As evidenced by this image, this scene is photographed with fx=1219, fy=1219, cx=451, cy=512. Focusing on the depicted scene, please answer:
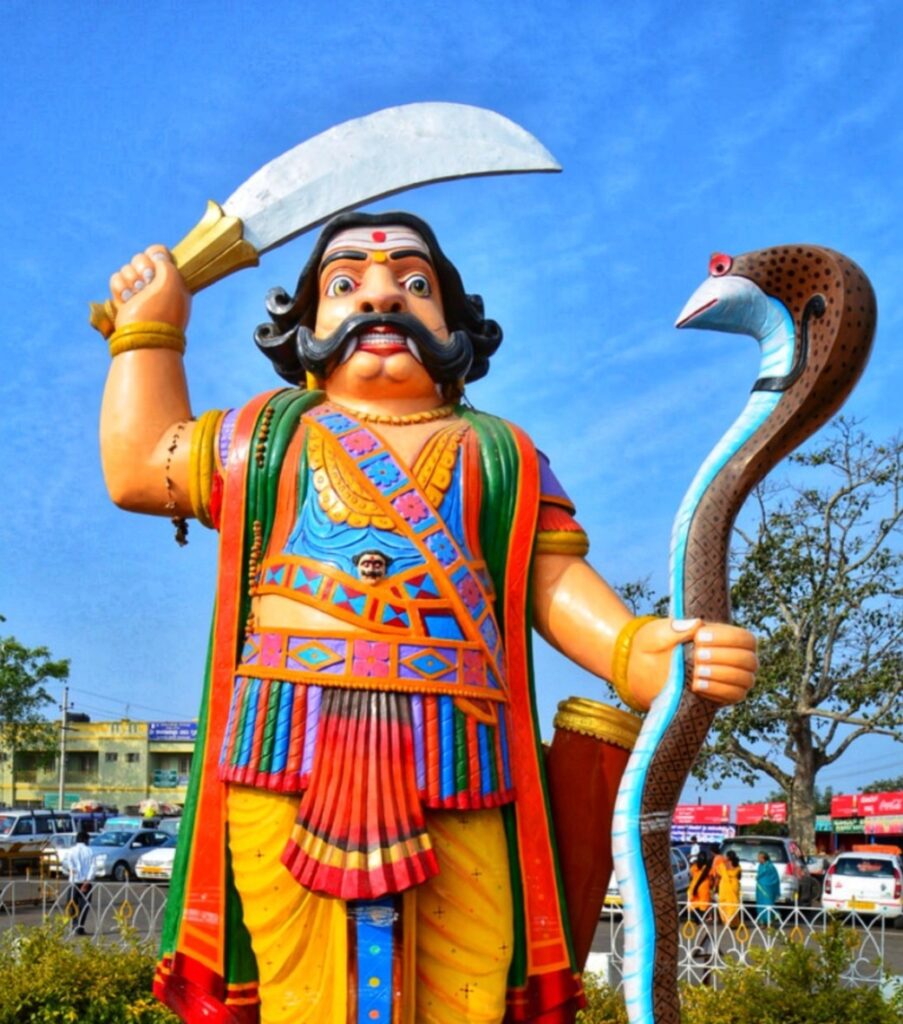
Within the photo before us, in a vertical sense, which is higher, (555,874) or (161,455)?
(161,455)

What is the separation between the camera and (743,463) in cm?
327

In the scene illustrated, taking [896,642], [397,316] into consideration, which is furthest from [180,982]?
[896,642]

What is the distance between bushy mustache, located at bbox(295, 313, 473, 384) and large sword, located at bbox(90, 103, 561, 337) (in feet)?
1.23

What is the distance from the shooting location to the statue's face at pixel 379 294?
138 inches

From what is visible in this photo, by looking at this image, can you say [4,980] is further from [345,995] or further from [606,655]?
[606,655]

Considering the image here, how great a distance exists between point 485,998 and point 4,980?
3568mm

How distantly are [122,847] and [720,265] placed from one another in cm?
1559

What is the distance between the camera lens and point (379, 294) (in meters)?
3.54

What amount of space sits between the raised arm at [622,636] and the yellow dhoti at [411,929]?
555 mm

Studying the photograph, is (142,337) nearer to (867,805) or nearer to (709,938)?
(709,938)

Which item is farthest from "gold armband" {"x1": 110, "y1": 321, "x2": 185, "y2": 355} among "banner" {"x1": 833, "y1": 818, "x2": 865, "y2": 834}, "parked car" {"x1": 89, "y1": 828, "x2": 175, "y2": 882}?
"banner" {"x1": 833, "y1": 818, "x2": 865, "y2": 834}

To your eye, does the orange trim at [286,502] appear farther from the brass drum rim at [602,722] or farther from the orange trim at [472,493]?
the brass drum rim at [602,722]

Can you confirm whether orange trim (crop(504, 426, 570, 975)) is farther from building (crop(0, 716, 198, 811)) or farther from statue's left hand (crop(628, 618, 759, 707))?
building (crop(0, 716, 198, 811))

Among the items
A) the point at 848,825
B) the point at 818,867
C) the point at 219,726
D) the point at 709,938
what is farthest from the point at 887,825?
the point at 219,726
